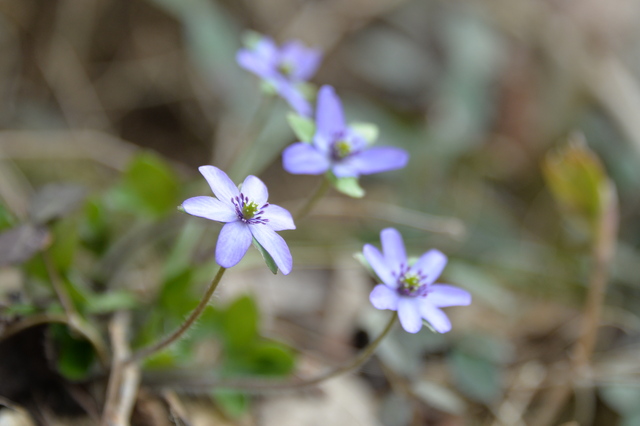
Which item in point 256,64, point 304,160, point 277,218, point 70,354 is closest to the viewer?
point 277,218

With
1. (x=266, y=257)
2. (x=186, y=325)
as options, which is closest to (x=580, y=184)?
(x=266, y=257)

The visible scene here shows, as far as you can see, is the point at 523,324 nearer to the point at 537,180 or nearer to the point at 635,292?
the point at 635,292

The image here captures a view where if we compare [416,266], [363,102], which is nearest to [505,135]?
[363,102]

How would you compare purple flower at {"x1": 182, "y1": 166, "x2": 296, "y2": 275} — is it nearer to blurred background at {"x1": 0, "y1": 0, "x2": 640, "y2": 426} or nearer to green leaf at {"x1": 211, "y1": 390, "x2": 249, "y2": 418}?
blurred background at {"x1": 0, "y1": 0, "x2": 640, "y2": 426}

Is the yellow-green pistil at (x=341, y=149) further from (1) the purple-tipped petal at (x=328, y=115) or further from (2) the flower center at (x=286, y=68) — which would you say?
(2) the flower center at (x=286, y=68)

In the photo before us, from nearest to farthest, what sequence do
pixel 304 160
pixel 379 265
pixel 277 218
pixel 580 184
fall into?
pixel 277 218, pixel 379 265, pixel 304 160, pixel 580 184

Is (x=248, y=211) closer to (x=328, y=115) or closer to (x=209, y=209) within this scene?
(x=209, y=209)
